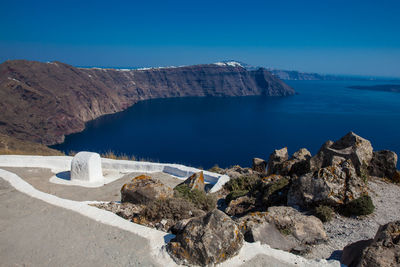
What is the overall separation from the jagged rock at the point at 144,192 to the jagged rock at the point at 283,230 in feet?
7.49

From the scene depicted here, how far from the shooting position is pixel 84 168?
9922 mm

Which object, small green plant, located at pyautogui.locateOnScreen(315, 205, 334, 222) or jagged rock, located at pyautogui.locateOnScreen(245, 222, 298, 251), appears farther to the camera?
small green plant, located at pyautogui.locateOnScreen(315, 205, 334, 222)

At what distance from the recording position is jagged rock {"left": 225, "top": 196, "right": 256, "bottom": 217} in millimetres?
7289

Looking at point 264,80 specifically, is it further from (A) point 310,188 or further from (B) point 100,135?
(A) point 310,188

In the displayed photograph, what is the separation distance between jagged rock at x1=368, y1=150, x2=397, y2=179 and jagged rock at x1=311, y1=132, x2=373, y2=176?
0.97 ft

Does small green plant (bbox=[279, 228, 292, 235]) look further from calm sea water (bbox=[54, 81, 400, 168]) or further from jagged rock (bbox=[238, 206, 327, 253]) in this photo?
calm sea water (bbox=[54, 81, 400, 168])

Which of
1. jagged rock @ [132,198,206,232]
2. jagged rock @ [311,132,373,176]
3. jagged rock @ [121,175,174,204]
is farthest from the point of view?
jagged rock @ [311,132,373,176]

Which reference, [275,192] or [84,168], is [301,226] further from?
[84,168]

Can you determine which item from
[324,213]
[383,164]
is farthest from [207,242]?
[383,164]

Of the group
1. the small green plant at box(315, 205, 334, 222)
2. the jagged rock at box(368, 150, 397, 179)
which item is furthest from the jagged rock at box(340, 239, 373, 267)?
the jagged rock at box(368, 150, 397, 179)

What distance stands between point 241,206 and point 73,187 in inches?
236

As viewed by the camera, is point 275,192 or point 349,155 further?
point 349,155

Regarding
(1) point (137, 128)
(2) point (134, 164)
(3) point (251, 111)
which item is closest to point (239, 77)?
(3) point (251, 111)

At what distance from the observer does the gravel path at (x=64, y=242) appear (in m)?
4.07
